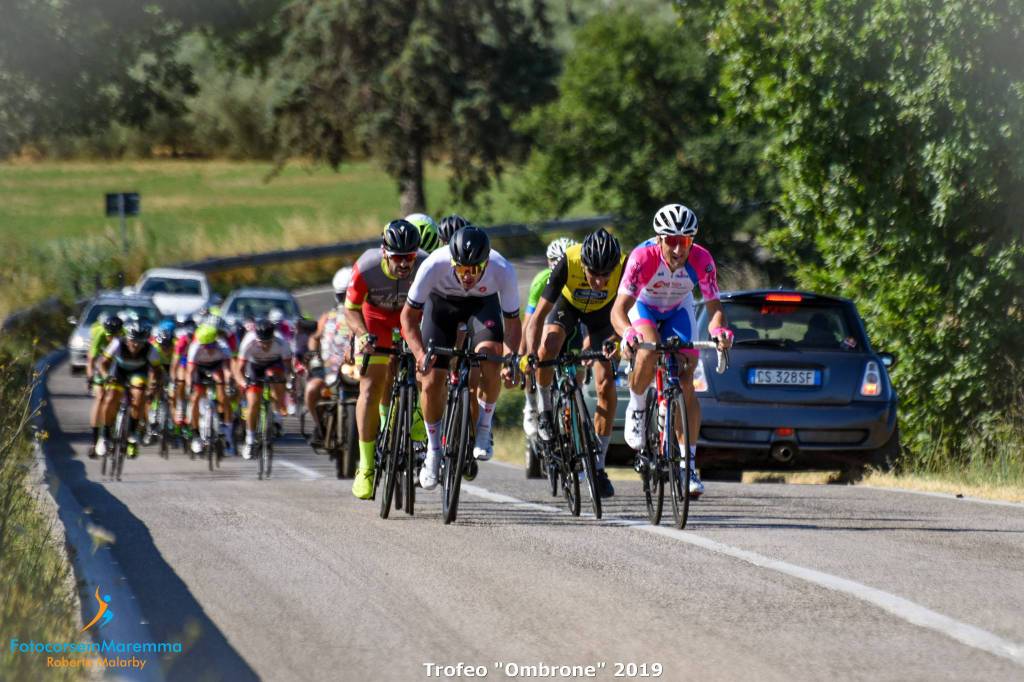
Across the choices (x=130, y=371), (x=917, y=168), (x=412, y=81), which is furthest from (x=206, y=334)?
(x=412, y=81)

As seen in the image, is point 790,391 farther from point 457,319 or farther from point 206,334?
point 206,334

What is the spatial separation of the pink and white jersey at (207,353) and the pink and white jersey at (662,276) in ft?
37.2

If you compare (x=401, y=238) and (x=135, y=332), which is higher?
(x=401, y=238)

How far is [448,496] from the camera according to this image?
10.9 meters

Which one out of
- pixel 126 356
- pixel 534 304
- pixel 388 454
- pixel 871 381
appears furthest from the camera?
pixel 126 356

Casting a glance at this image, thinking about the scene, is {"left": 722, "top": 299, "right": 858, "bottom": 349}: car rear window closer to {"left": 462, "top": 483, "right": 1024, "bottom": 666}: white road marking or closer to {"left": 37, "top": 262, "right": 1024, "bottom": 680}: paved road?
{"left": 37, "top": 262, "right": 1024, "bottom": 680}: paved road

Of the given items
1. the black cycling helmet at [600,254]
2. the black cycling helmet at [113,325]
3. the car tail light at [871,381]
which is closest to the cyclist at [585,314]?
the black cycling helmet at [600,254]

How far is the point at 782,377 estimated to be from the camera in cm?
1416

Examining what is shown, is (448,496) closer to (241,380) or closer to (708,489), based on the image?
(708,489)

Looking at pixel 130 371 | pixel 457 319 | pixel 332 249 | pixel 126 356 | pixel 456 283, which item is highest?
pixel 332 249

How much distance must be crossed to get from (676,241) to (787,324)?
3.75 m

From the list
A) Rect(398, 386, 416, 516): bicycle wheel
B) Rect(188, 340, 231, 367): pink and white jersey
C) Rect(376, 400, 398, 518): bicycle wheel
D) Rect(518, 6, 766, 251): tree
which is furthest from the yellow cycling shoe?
Rect(518, 6, 766, 251): tree

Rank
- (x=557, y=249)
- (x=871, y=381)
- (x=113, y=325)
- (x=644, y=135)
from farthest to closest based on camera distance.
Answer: (x=644, y=135), (x=113, y=325), (x=871, y=381), (x=557, y=249)

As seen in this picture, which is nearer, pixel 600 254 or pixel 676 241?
pixel 676 241
